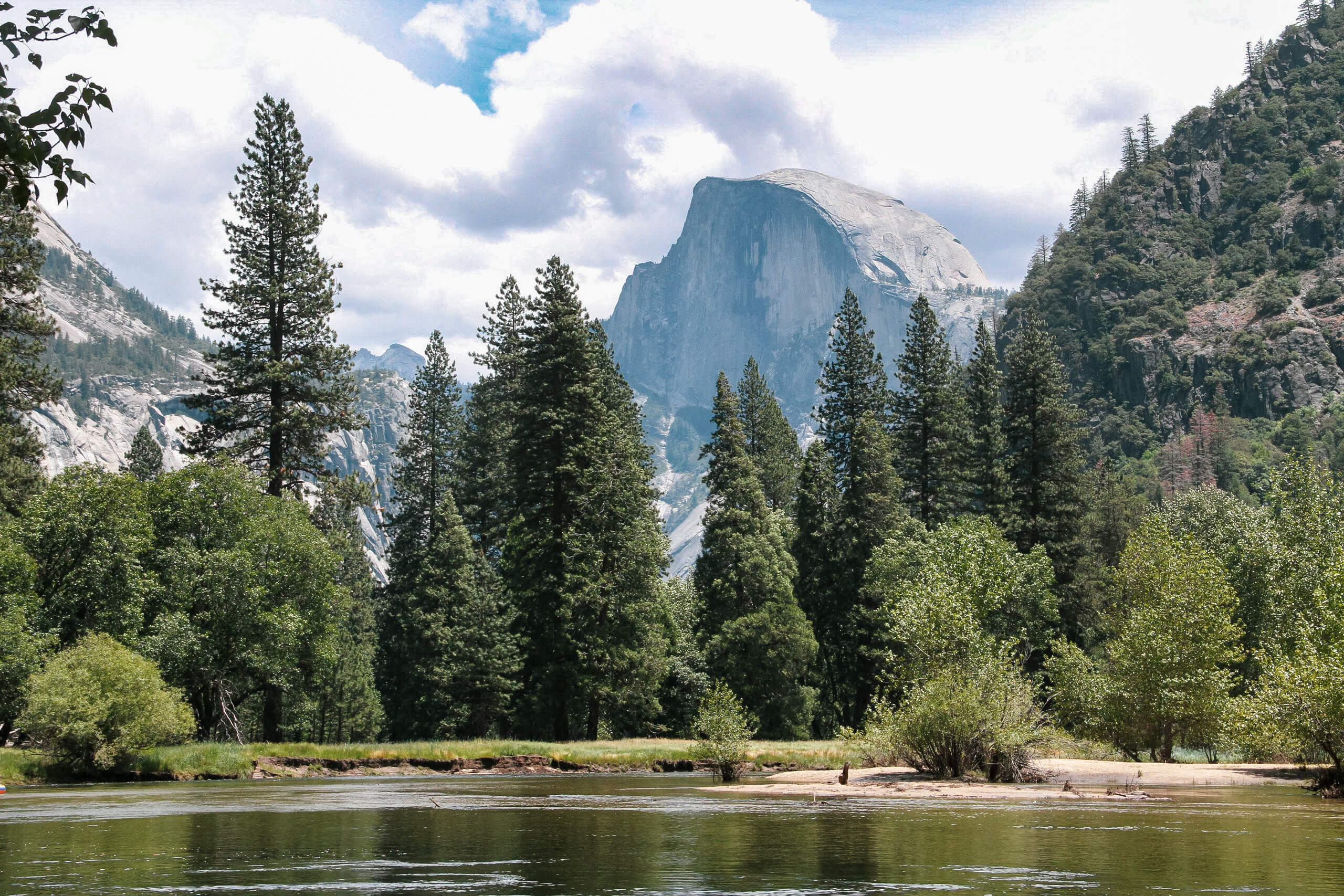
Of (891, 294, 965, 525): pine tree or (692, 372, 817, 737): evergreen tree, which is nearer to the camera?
(692, 372, 817, 737): evergreen tree

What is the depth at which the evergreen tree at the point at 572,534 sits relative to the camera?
56.1m

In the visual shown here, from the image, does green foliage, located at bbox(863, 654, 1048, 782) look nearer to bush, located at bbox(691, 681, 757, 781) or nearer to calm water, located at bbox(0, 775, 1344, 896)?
calm water, located at bbox(0, 775, 1344, 896)

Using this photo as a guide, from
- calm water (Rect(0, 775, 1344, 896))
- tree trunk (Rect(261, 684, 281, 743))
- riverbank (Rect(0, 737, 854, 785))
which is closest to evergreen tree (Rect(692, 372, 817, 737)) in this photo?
riverbank (Rect(0, 737, 854, 785))

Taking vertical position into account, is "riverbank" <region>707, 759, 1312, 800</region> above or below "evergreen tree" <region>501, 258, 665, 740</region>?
below

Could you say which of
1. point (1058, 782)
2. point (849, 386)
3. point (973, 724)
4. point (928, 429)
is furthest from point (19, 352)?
point (849, 386)

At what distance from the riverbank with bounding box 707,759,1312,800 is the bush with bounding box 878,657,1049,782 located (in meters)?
0.74

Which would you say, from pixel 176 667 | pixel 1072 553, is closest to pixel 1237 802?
pixel 176 667

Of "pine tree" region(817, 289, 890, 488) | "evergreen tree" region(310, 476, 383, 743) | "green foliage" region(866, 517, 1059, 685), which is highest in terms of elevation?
"pine tree" region(817, 289, 890, 488)

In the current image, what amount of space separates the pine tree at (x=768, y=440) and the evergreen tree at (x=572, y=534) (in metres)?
26.6

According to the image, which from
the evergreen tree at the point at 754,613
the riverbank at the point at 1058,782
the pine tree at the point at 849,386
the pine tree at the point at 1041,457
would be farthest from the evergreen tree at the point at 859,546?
→ the riverbank at the point at 1058,782

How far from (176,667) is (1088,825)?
33572 millimetres

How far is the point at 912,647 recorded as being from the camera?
39.2m

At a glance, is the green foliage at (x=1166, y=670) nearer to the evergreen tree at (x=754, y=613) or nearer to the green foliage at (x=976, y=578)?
the green foliage at (x=976, y=578)

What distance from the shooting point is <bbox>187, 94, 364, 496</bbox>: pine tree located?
1939 inches
